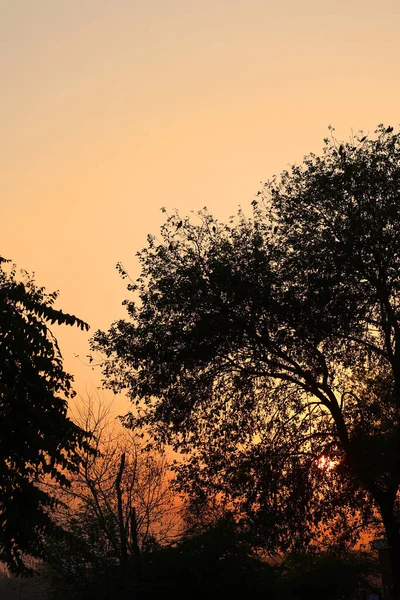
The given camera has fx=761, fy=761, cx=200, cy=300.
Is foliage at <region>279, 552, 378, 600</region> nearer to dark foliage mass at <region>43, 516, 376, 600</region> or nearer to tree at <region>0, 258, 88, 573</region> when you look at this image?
dark foliage mass at <region>43, 516, 376, 600</region>

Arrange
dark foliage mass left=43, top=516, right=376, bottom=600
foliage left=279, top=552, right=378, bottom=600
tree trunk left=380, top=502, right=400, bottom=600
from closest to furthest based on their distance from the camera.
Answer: dark foliage mass left=43, top=516, right=376, bottom=600 < foliage left=279, top=552, right=378, bottom=600 < tree trunk left=380, top=502, right=400, bottom=600

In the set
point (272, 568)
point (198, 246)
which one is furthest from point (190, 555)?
point (198, 246)

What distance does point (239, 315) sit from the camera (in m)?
23.3

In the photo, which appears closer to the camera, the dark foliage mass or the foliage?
the dark foliage mass

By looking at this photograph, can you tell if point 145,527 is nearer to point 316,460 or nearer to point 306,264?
point 316,460

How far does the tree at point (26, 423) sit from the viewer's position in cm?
2273

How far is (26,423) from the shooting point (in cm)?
2314

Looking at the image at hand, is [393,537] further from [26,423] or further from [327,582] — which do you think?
[26,423]

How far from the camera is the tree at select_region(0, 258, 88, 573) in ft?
74.6

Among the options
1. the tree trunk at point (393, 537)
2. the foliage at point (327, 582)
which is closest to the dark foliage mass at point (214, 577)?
the foliage at point (327, 582)

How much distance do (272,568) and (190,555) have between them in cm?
196

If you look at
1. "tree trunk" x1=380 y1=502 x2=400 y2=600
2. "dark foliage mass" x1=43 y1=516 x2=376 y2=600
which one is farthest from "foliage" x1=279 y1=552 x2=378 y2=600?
"tree trunk" x1=380 y1=502 x2=400 y2=600

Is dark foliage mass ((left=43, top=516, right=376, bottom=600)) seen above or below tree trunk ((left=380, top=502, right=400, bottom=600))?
below

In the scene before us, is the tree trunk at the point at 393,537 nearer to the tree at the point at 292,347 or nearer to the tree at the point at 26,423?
the tree at the point at 292,347
